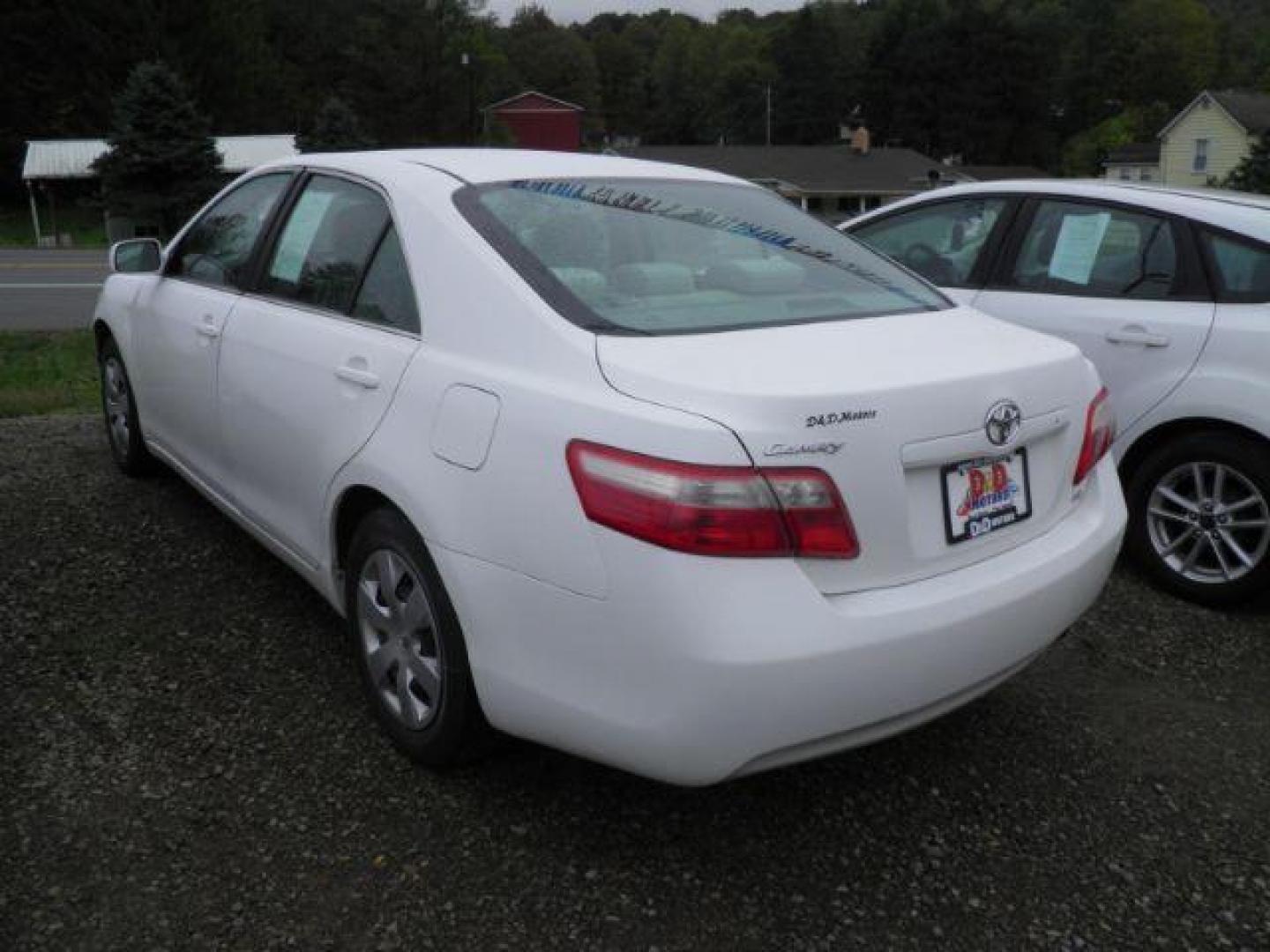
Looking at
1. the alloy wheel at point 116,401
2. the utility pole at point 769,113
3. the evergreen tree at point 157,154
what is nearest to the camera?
the alloy wheel at point 116,401

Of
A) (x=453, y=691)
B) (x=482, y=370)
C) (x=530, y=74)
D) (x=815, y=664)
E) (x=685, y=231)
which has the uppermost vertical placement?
(x=530, y=74)

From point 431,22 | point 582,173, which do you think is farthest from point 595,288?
point 431,22

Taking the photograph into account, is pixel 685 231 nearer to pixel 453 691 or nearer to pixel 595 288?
pixel 595 288

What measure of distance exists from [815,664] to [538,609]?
59cm

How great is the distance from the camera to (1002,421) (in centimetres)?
250

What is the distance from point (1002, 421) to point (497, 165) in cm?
167

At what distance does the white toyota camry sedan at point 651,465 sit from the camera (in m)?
2.20

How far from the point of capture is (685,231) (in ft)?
10.4

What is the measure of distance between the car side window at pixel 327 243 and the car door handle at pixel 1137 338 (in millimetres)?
2922

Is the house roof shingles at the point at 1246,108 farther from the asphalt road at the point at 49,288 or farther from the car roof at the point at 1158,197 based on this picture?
the car roof at the point at 1158,197

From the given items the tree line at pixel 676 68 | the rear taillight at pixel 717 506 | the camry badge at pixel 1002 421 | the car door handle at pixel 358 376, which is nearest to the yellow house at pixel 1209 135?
the tree line at pixel 676 68

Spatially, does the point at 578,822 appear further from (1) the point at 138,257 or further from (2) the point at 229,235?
(1) the point at 138,257

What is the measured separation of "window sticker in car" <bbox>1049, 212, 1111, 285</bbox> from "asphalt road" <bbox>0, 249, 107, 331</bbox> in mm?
13125

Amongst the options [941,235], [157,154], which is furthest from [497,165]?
[157,154]
